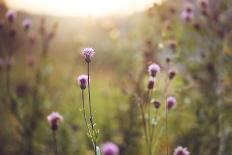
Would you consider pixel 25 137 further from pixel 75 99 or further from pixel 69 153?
pixel 75 99

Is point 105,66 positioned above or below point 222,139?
above

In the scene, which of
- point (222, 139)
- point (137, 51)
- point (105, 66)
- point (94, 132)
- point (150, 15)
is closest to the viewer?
point (94, 132)

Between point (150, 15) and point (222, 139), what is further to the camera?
point (150, 15)

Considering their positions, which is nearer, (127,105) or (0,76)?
(127,105)

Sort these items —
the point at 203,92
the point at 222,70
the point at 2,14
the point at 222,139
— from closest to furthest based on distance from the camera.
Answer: the point at 222,139 → the point at 222,70 → the point at 203,92 → the point at 2,14

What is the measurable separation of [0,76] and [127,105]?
5.83 feet

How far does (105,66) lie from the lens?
6113 mm

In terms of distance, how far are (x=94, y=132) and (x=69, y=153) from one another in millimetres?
2049

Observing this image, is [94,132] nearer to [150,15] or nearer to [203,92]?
[203,92]

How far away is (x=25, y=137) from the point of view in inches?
159

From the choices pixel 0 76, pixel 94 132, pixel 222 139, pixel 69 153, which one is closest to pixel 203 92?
pixel 222 139

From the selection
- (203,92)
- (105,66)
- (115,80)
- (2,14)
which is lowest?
(203,92)

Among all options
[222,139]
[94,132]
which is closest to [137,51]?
[222,139]

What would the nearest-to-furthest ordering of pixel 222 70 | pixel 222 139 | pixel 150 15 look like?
pixel 222 139 → pixel 222 70 → pixel 150 15
